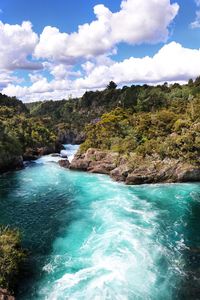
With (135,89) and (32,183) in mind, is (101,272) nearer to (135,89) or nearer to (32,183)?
(32,183)


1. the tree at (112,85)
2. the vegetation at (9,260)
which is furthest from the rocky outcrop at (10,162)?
the tree at (112,85)

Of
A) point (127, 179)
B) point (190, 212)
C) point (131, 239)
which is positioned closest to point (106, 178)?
point (127, 179)

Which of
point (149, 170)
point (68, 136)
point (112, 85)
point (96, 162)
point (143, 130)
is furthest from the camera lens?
point (112, 85)

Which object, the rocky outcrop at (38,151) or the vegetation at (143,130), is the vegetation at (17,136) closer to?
the vegetation at (143,130)

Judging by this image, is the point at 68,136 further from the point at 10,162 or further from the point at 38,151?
the point at 10,162

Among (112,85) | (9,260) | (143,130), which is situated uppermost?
(112,85)

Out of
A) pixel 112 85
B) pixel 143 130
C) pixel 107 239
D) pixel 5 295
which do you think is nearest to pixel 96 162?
pixel 143 130
